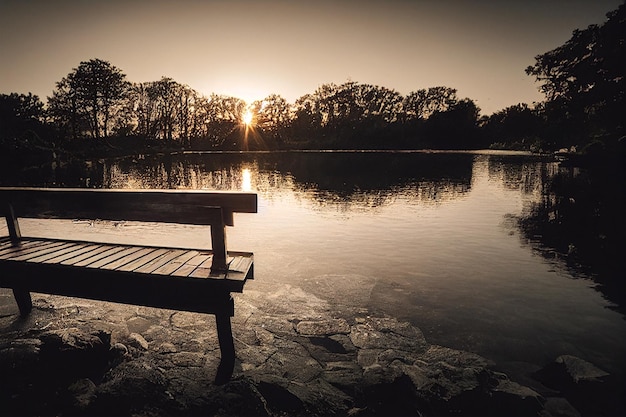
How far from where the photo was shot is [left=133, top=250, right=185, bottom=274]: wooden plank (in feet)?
14.2

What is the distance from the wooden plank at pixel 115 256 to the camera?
4570mm

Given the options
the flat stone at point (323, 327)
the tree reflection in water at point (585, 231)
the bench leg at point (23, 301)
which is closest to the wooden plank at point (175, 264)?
the flat stone at point (323, 327)

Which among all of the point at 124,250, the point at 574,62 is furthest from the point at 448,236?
the point at 574,62

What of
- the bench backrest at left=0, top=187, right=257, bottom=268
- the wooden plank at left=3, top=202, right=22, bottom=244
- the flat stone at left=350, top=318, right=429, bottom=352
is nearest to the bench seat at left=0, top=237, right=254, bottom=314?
the bench backrest at left=0, top=187, right=257, bottom=268

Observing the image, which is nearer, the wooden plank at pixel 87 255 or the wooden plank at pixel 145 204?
the wooden plank at pixel 145 204

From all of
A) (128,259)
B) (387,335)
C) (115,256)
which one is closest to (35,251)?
(115,256)

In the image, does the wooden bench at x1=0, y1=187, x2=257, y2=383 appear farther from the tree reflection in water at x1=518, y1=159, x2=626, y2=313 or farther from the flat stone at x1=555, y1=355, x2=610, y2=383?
the tree reflection in water at x1=518, y1=159, x2=626, y2=313

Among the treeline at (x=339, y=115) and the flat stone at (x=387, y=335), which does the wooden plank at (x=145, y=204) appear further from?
the treeline at (x=339, y=115)

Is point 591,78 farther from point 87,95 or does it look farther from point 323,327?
point 87,95

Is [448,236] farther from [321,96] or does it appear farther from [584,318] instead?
[321,96]

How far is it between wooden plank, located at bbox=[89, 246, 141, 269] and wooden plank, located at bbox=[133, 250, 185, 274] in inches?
23.4

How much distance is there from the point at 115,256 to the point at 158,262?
81 centimetres

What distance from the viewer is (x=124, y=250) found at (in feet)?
17.2

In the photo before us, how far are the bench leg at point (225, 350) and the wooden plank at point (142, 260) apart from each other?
1.28 metres
